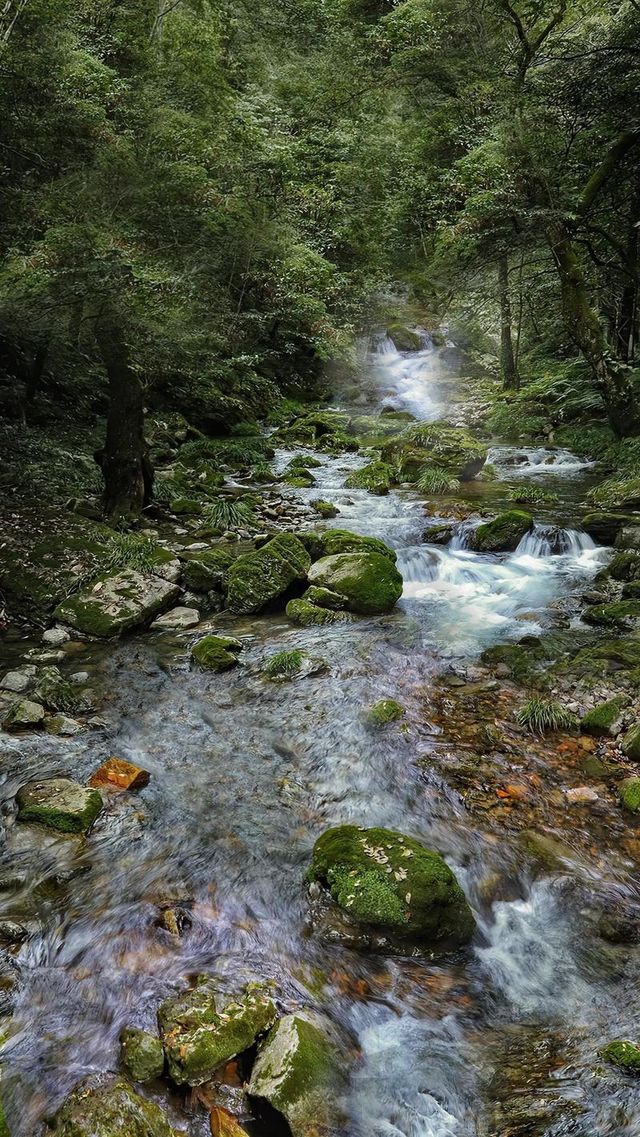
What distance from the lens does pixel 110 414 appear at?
10.6 m

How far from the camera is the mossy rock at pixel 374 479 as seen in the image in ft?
46.9

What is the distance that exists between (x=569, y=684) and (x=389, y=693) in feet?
6.11

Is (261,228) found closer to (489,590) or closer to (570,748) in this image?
(489,590)

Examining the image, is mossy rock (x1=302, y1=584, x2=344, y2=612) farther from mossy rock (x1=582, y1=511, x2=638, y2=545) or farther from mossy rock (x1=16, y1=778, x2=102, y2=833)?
mossy rock (x1=582, y1=511, x2=638, y2=545)

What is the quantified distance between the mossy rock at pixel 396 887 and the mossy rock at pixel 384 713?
2016 mm

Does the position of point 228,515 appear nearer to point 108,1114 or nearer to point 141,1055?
point 141,1055

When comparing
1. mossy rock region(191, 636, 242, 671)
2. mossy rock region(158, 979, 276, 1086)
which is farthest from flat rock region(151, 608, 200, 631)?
mossy rock region(158, 979, 276, 1086)

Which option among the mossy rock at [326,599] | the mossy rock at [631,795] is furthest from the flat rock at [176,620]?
the mossy rock at [631,795]

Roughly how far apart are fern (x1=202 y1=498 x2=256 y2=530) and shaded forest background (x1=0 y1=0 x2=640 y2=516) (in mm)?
1297

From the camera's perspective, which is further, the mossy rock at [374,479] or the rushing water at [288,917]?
the mossy rock at [374,479]

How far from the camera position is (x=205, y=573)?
8914mm

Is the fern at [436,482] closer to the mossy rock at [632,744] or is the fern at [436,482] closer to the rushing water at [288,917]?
the rushing water at [288,917]

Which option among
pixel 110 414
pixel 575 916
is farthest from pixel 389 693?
pixel 110 414

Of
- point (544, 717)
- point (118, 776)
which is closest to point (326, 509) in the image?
point (544, 717)
